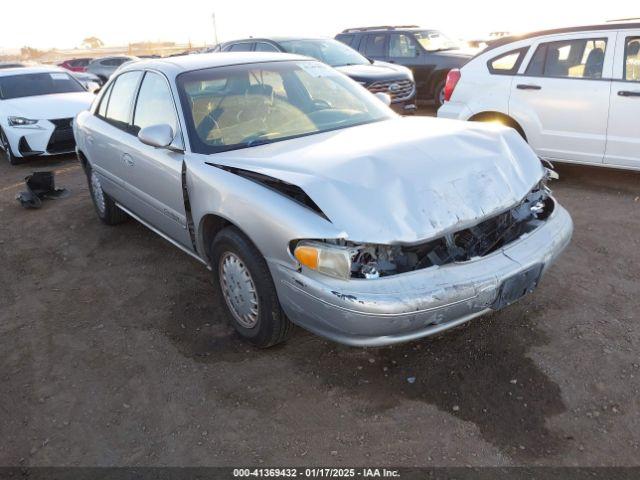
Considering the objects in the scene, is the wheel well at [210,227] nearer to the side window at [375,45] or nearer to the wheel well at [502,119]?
the wheel well at [502,119]

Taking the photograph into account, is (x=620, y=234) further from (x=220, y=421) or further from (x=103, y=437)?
(x=103, y=437)

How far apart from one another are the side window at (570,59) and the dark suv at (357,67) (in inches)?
129

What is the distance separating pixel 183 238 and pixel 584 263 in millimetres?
3030

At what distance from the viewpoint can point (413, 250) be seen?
282cm

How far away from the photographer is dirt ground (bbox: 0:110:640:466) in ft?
8.38

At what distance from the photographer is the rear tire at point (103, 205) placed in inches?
209

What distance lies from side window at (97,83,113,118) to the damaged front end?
3153 mm

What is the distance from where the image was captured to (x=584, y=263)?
13.6 feet

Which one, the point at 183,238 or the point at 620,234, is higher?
the point at 183,238

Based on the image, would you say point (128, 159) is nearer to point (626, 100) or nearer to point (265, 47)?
point (626, 100)

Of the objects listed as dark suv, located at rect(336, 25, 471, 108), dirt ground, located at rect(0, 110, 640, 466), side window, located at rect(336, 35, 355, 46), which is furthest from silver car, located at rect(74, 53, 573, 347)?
side window, located at rect(336, 35, 355, 46)

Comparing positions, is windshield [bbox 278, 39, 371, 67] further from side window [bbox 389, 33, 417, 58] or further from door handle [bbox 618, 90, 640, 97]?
door handle [bbox 618, 90, 640, 97]

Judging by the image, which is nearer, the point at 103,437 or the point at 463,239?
the point at 103,437

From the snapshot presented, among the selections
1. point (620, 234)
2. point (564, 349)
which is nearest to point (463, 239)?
point (564, 349)
